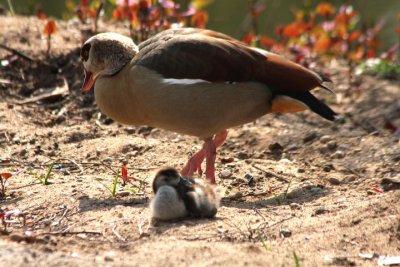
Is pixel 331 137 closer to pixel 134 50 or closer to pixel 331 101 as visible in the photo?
pixel 331 101

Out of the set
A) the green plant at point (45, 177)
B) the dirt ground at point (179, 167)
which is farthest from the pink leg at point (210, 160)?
the green plant at point (45, 177)

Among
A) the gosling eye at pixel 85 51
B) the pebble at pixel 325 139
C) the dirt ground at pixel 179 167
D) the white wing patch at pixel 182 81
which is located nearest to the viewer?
the dirt ground at pixel 179 167

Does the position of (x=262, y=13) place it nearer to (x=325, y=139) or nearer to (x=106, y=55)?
(x=325, y=139)

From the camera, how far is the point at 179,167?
685cm

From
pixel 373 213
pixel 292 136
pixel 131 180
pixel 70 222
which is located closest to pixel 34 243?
pixel 70 222

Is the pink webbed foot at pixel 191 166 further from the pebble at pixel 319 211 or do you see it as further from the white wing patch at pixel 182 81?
the pebble at pixel 319 211

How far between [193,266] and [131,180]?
86.6 inches

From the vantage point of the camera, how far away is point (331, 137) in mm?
7559

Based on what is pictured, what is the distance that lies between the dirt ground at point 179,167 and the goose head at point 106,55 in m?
0.73

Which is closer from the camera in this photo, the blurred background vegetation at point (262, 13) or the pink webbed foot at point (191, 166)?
the pink webbed foot at point (191, 166)

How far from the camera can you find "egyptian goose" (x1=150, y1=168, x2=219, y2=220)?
5184 mm

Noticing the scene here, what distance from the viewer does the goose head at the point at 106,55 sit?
6.72m

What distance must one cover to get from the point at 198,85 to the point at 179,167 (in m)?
0.89

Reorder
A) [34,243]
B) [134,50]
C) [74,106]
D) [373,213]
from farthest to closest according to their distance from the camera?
[74,106] → [134,50] → [373,213] → [34,243]
